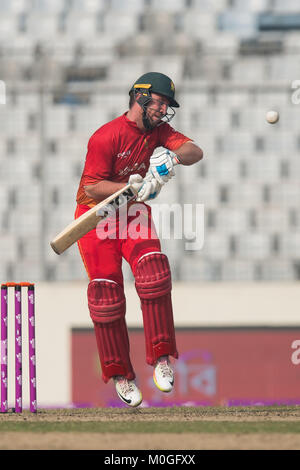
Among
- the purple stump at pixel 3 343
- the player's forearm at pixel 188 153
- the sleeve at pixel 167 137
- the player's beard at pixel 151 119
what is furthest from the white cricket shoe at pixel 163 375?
the player's beard at pixel 151 119

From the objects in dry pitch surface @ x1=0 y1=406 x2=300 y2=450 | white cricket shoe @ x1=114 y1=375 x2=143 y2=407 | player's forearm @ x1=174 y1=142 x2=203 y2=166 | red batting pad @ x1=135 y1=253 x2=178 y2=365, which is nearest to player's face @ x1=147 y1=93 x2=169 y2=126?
player's forearm @ x1=174 y1=142 x2=203 y2=166

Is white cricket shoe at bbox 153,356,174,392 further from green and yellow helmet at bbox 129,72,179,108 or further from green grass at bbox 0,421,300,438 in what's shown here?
green and yellow helmet at bbox 129,72,179,108

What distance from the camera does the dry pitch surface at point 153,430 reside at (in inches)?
221

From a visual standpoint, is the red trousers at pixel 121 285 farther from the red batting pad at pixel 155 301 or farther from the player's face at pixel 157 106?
the player's face at pixel 157 106

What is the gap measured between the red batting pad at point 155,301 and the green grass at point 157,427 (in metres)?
0.56

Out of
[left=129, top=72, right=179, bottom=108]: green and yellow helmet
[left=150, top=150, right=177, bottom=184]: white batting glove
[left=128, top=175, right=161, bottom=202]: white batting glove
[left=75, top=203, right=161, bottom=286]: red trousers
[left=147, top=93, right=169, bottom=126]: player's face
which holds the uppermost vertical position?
[left=129, top=72, right=179, bottom=108]: green and yellow helmet

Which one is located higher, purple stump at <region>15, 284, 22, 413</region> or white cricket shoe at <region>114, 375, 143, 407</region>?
purple stump at <region>15, 284, 22, 413</region>

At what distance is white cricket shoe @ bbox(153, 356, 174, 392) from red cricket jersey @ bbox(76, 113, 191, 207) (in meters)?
1.19

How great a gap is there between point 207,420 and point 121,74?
1252 cm

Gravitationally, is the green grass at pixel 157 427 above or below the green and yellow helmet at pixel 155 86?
below

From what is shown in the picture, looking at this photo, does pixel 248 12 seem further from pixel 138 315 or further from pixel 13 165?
pixel 138 315

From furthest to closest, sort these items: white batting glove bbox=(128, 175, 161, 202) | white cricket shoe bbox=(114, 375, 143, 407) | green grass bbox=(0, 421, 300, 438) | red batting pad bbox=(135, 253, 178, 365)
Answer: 1. white cricket shoe bbox=(114, 375, 143, 407)
2. red batting pad bbox=(135, 253, 178, 365)
3. white batting glove bbox=(128, 175, 161, 202)
4. green grass bbox=(0, 421, 300, 438)

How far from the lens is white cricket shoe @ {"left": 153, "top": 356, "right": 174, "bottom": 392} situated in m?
6.65

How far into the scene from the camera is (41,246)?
56.8 feet
